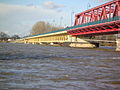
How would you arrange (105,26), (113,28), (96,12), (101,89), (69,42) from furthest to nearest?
(69,42)
(96,12)
(105,26)
(113,28)
(101,89)

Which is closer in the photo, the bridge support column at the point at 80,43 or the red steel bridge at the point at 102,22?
the red steel bridge at the point at 102,22

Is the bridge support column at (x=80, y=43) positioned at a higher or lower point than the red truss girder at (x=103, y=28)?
lower

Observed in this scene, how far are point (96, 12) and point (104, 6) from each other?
865 cm

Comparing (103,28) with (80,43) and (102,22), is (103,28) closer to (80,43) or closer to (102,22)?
(102,22)

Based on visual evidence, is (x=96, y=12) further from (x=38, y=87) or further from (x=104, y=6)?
(x=38, y=87)

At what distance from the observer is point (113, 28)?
2247 inches

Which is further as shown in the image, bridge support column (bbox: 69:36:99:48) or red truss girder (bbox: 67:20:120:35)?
bridge support column (bbox: 69:36:99:48)

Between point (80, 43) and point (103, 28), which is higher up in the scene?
point (103, 28)

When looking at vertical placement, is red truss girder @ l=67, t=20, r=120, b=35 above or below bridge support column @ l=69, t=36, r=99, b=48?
above

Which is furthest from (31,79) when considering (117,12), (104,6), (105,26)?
(104,6)

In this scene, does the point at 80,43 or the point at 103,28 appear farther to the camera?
the point at 80,43

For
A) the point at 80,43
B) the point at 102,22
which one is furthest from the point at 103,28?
Result: the point at 80,43

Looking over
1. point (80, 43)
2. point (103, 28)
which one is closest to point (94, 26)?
point (103, 28)

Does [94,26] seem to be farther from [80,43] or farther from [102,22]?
[80,43]
